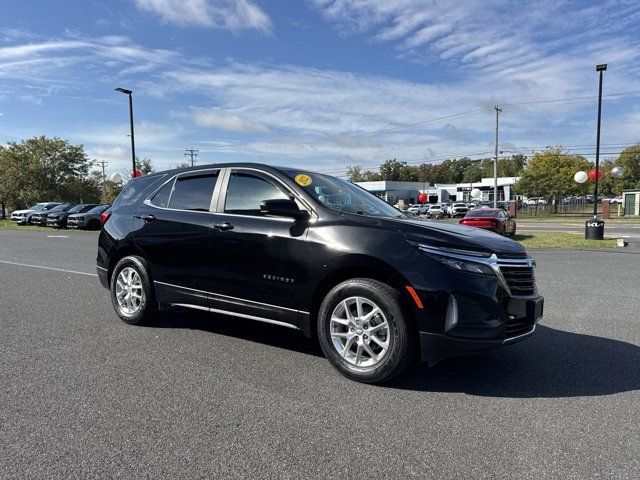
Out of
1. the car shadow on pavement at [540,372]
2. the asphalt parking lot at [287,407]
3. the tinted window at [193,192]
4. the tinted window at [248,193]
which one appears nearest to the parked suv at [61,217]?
the asphalt parking lot at [287,407]

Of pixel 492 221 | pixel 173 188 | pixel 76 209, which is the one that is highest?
pixel 173 188

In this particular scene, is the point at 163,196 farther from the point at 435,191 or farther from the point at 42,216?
the point at 435,191

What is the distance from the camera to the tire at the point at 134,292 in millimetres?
Answer: 5371

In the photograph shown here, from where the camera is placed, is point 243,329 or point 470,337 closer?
point 470,337

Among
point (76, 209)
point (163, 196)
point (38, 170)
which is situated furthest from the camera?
point (38, 170)

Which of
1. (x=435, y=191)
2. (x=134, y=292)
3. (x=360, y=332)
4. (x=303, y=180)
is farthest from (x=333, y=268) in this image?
(x=435, y=191)

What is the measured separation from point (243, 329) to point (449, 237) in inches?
106

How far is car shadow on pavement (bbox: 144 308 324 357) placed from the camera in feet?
15.9

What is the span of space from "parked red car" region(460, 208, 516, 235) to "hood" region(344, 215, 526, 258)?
15.7 m

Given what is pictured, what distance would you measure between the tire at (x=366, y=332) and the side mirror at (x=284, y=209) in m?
0.70

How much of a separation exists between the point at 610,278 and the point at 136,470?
29.9ft

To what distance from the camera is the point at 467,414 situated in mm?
→ 3297

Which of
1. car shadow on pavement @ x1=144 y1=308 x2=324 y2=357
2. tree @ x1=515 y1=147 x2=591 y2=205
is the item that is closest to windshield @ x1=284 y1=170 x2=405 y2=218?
car shadow on pavement @ x1=144 y1=308 x2=324 y2=357

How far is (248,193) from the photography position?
4.70 m
